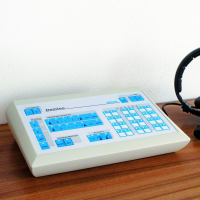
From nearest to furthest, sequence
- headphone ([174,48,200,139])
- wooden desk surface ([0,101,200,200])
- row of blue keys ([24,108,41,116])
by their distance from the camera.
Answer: wooden desk surface ([0,101,200,200]) → row of blue keys ([24,108,41,116]) → headphone ([174,48,200,139])

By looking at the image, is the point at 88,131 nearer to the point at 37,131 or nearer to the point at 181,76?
the point at 37,131

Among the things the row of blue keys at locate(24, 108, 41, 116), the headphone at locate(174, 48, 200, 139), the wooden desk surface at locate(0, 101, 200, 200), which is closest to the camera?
the wooden desk surface at locate(0, 101, 200, 200)

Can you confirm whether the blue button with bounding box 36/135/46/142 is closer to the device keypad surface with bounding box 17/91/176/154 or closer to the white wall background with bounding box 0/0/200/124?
the device keypad surface with bounding box 17/91/176/154

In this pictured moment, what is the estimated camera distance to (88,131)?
55 cm

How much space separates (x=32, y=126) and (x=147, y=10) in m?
0.43

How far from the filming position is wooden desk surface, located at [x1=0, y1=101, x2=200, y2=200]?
1.54ft

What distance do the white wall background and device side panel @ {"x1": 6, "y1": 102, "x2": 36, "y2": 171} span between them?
0.36 feet

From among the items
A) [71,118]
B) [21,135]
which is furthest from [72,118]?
[21,135]

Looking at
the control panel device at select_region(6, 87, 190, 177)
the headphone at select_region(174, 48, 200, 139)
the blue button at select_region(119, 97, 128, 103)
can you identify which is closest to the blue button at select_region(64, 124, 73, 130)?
the control panel device at select_region(6, 87, 190, 177)

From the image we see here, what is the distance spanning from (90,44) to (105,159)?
1.03 feet

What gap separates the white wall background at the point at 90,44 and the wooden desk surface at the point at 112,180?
0.19 m

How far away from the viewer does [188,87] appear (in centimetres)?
89

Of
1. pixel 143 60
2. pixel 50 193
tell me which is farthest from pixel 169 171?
pixel 143 60

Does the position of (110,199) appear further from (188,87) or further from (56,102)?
(188,87)
